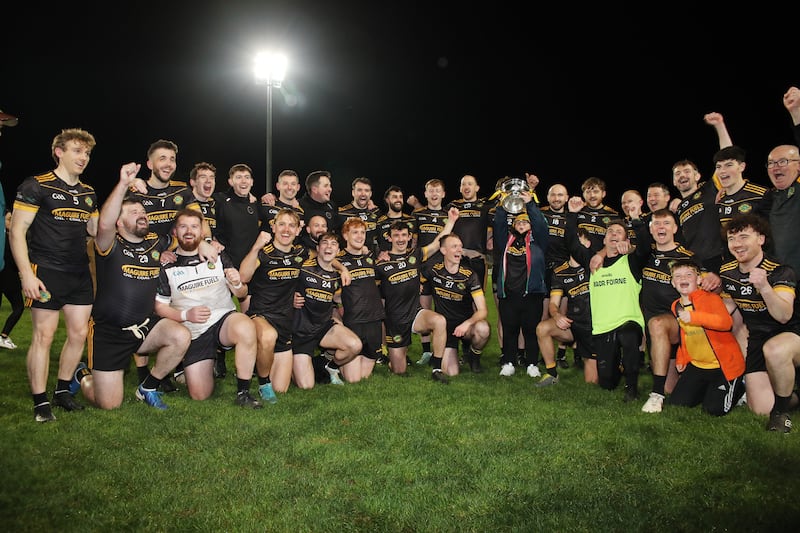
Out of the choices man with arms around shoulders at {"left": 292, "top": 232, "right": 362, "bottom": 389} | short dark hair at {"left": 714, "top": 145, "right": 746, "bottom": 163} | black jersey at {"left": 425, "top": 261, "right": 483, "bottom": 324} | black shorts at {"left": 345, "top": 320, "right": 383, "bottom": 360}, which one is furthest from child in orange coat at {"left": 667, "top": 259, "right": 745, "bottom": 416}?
man with arms around shoulders at {"left": 292, "top": 232, "right": 362, "bottom": 389}

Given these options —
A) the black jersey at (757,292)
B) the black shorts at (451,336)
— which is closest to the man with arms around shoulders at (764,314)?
the black jersey at (757,292)

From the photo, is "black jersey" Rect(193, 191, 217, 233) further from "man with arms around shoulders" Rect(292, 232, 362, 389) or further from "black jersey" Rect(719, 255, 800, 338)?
"black jersey" Rect(719, 255, 800, 338)

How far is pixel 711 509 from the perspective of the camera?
347 cm

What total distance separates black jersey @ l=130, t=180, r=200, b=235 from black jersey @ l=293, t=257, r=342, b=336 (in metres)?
1.50

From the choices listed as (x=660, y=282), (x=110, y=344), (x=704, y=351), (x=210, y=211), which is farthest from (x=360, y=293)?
(x=704, y=351)

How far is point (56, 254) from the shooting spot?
201 inches

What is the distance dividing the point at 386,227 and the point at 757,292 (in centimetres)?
501

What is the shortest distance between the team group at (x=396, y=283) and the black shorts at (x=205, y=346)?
2cm

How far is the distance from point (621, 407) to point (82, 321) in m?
5.33

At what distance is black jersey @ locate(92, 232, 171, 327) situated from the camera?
5.45 metres

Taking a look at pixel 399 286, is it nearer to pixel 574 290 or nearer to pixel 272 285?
pixel 272 285

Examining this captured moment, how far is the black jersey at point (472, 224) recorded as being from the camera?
8617 millimetres

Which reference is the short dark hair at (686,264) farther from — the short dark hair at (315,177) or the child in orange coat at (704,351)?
the short dark hair at (315,177)

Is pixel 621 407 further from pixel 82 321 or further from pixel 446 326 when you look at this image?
pixel 82 321
